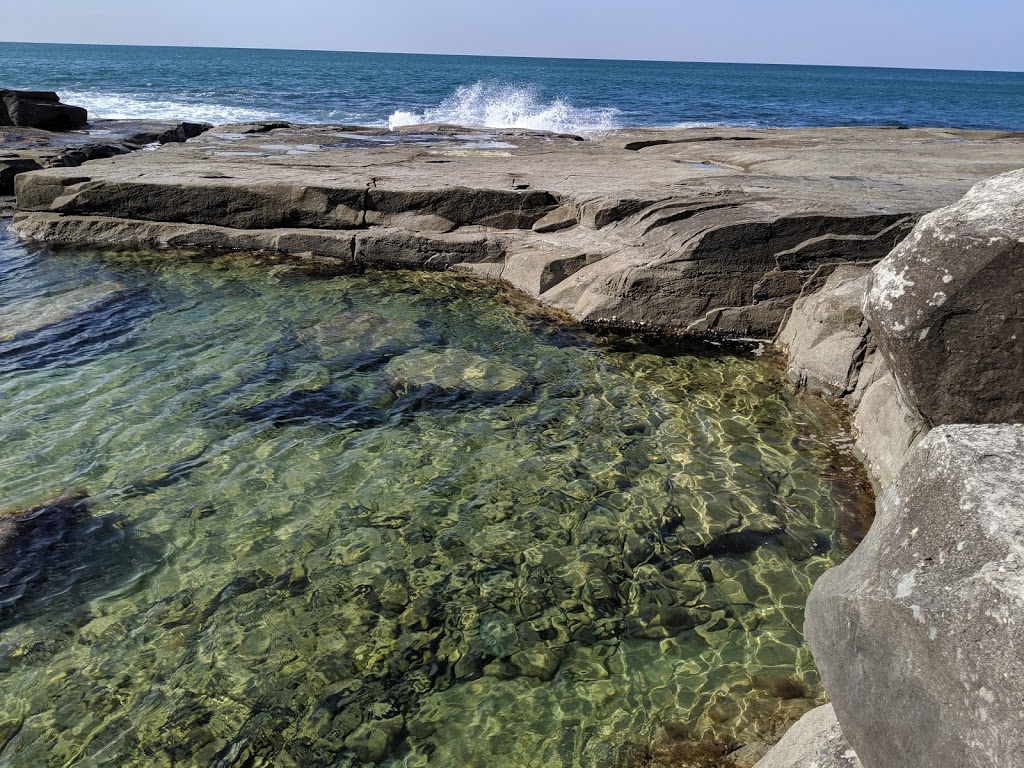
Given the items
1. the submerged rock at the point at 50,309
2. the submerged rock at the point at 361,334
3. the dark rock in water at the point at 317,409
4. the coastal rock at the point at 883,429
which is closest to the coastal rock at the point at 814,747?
the coastal rock at the point at 883,429

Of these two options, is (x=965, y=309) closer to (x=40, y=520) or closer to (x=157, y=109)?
(x=40, y=520)

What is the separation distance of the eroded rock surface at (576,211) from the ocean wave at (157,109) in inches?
593

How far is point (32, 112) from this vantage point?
Answer: 18859mm

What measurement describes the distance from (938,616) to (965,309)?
80.5 inches

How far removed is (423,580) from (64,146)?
1556 centimetres

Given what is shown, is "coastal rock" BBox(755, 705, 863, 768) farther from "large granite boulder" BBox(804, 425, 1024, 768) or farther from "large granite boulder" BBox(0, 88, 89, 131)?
"large granite boulder" BBox(0, 88, 89, 131)

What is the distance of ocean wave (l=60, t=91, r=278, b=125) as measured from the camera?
2747 cm

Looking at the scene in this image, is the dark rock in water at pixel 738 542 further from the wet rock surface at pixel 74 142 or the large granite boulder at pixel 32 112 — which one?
the large granite boulder at pixel 32 112

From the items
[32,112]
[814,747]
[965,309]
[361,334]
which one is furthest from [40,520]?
[32,112]

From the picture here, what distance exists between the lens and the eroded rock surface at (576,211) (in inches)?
290

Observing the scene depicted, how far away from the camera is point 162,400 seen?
581 cm

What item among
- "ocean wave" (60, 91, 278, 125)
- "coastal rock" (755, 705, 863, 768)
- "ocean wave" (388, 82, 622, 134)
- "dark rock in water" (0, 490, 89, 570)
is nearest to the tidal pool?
"dark rock in water" (0, 490, 89, 570)

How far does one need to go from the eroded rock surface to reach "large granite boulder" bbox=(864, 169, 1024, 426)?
12.0ft

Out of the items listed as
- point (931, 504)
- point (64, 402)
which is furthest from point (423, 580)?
point (64, 402)
